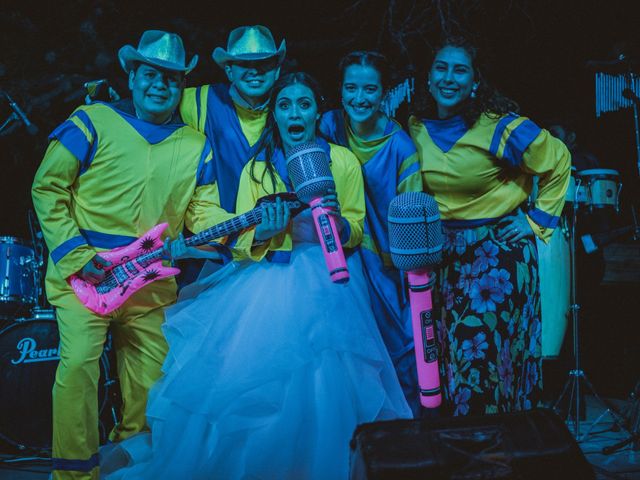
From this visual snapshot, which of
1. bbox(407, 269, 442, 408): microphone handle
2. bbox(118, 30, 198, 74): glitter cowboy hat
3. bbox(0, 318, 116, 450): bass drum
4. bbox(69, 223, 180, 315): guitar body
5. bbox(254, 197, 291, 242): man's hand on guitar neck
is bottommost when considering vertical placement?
bbox(0, 318, 116, 450): bass drum

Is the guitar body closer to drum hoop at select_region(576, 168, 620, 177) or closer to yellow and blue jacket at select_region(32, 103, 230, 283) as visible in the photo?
yellow and blue jacket at select_region(32, 103, 230, 283)

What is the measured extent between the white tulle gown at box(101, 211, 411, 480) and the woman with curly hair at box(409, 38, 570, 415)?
1.25ft

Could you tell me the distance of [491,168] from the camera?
3.40 meters

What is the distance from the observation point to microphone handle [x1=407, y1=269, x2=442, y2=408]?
8.54 feet

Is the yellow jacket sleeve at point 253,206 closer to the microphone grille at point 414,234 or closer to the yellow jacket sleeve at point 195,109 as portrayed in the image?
the yellow jacket sleeve at point 195,109

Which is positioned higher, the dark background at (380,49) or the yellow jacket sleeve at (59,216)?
the dark background at (380,49)

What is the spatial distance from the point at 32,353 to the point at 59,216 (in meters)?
1.24

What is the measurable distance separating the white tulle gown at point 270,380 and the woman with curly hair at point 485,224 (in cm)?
38

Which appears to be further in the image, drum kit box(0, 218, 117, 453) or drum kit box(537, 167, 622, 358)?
drum kit box(537, 167, 622, 358)

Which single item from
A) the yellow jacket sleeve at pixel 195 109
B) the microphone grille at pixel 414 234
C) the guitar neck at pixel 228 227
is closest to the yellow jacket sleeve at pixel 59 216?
the guitar neck at pixel 228 227

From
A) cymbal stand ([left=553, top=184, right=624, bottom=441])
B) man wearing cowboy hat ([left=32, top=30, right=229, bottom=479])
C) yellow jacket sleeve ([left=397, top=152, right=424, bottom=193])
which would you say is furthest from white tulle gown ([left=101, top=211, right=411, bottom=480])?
cymbal stand ([left=553, top=184, right=624, bottom=441])

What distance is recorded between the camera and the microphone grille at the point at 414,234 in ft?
8.55

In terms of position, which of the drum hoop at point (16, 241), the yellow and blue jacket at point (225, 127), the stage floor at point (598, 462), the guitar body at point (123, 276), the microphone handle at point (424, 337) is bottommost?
the stage floor at point (598, 462)

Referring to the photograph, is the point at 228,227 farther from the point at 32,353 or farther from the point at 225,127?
the point at 32,353
